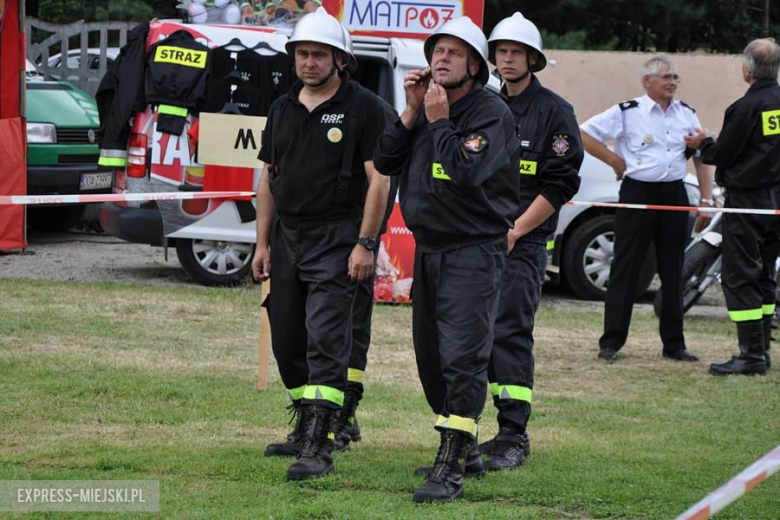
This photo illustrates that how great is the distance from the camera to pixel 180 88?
35.8 ft

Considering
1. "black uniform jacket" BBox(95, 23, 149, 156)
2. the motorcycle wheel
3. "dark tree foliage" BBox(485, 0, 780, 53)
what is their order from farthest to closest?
"dark tree foliage" BBox(485, 0, 780, 53) → "black uniform jacket" BBox(95, 23, 149, 156) → the motorcycle wheel

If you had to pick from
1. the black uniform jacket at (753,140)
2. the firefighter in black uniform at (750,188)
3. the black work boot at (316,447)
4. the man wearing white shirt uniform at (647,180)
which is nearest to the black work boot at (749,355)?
the firefighter in black uniform at (750,188)

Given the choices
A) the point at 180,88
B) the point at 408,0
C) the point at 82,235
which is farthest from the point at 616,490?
the point at 82,235

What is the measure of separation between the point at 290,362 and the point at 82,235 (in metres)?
9.95

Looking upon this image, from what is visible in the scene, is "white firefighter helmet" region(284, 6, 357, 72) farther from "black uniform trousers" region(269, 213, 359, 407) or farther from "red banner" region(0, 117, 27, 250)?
"red banner" region(0, 117, 27, 250)

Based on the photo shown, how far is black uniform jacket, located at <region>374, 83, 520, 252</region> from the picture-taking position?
5258 mm

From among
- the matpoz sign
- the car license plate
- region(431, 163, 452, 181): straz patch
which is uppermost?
the matpoz sign

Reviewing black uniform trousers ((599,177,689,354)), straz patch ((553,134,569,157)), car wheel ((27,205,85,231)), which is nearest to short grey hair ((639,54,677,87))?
black uniform trousers ((599,177,689,354))

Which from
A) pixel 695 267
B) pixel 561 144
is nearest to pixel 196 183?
pixel 695 267

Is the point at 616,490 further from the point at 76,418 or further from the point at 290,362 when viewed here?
the point at 76,418

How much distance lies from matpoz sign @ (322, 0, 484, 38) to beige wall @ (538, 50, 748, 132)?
8346 mm

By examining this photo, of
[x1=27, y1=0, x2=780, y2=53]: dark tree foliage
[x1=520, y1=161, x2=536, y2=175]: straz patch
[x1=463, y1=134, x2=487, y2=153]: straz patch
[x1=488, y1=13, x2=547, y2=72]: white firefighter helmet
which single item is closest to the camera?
[x1=463, y1=134, x2=487, y2=153]: straz patch

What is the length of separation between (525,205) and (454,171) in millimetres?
1097

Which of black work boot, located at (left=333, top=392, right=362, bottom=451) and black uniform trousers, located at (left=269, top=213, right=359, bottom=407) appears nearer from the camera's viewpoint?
black uniform trousers, located at (left=269, top=213, right=359, bottom=407)
